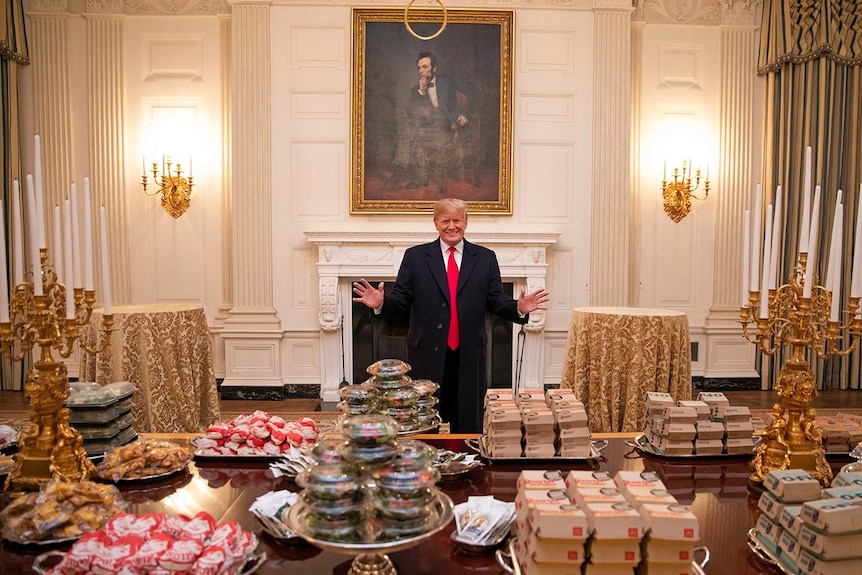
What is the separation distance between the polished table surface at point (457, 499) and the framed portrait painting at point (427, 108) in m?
4.02

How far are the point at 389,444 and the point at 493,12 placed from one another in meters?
5.49

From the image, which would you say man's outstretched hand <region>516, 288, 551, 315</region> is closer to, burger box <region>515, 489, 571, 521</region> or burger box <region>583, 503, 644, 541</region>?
burger box <region>515, 489, 571, 521</region>

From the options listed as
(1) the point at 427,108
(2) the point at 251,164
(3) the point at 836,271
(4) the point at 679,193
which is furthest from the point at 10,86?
(3) the point at 836,271

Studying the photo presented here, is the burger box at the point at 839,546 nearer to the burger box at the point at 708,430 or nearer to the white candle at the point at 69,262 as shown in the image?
the burger box at the point at 708,430

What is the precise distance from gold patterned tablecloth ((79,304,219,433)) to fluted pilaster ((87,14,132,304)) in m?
2.17

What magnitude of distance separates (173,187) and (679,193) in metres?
4.89

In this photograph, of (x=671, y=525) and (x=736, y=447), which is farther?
(x=736, y=447)

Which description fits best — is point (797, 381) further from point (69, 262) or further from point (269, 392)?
point (269, 392)

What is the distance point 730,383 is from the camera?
20.4 feet

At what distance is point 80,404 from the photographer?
1906 mm

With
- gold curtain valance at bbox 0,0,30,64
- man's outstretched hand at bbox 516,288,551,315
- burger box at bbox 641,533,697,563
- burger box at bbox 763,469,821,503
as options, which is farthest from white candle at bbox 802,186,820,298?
gold curtain valance at bbox 0,0,30,64

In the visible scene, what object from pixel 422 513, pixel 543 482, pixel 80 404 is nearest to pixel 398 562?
pixel 422 513

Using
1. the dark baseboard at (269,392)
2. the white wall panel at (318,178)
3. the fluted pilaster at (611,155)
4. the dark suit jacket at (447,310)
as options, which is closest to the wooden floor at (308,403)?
the dark baseboard at (269,392)

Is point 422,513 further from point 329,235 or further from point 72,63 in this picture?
point 72,63
